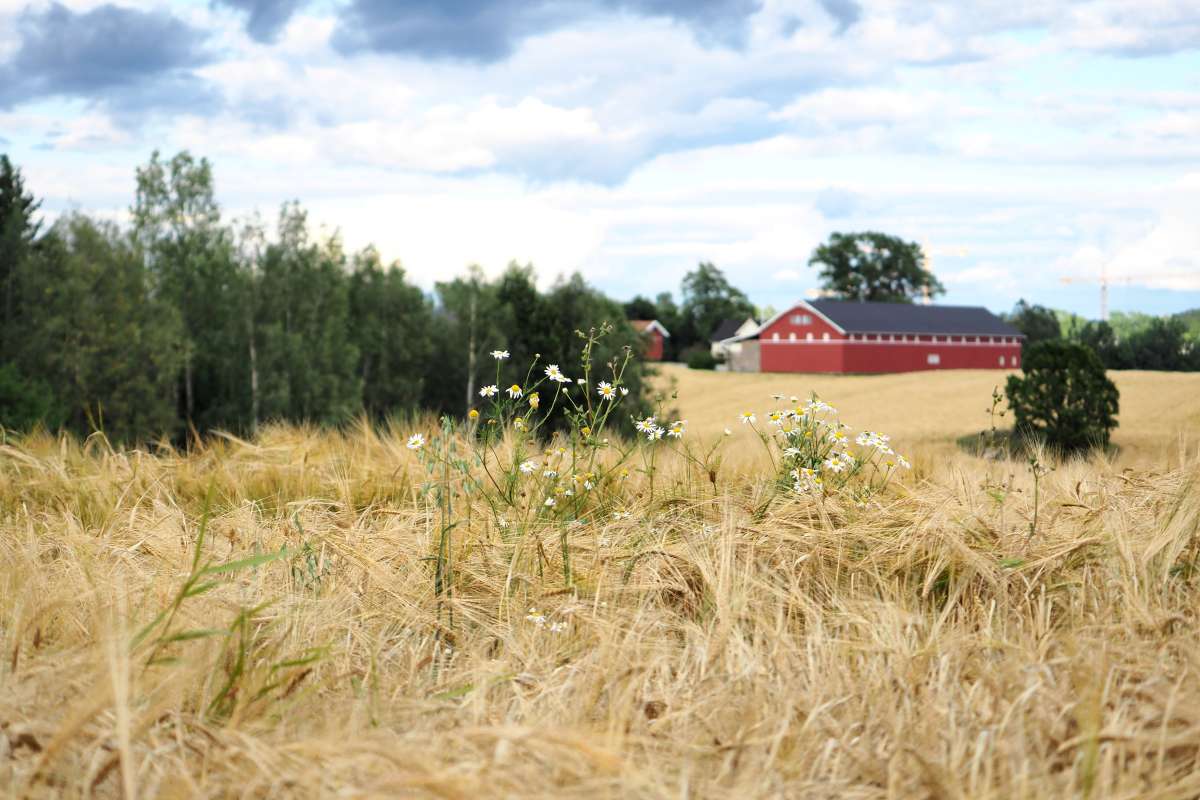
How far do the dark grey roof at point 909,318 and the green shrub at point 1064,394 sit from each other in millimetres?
36578

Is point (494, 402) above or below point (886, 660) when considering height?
above

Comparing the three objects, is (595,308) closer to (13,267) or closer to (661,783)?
(13,267)

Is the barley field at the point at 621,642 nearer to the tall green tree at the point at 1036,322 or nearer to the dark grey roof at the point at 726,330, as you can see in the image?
the tall green tree at the point at 1036,322

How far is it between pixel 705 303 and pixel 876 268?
15321 millimetres

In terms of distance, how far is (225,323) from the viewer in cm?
3494

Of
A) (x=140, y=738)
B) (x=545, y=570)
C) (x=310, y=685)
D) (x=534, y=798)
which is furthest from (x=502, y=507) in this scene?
(x=534, y=798)

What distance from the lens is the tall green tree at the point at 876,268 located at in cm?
8350

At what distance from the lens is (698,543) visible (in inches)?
134

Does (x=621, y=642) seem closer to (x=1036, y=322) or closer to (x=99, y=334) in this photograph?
(x=99, y=334)

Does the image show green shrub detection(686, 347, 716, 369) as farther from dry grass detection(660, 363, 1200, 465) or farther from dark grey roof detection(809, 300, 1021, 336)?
dark grey roof detection(809, 300, 1021, 336)

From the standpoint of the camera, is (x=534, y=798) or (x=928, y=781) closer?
(x=534, y=798)

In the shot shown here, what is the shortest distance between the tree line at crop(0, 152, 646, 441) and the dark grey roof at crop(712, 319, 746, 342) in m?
45.4

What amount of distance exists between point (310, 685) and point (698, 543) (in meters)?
1.51

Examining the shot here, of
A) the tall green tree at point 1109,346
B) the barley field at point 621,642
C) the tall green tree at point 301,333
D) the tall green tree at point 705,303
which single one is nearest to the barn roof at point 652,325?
the tall green tree at point 705,303
